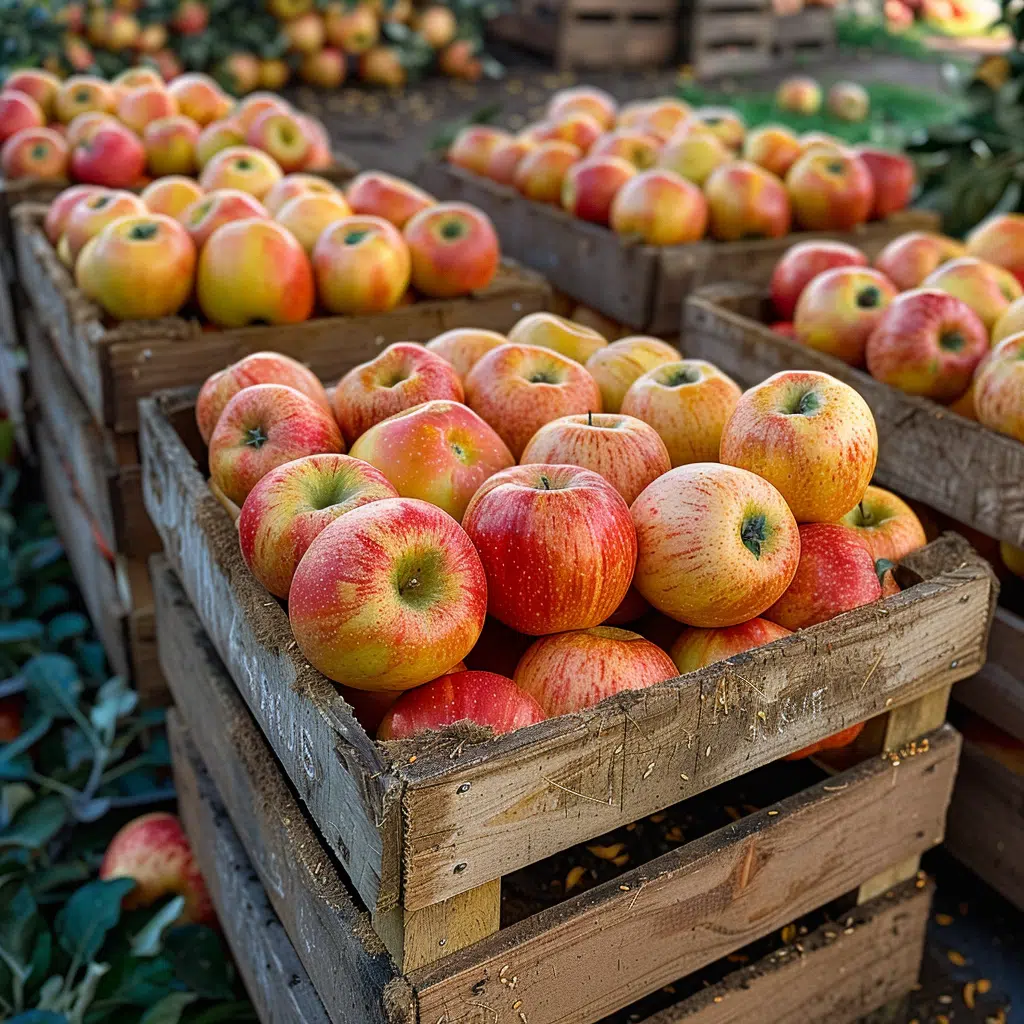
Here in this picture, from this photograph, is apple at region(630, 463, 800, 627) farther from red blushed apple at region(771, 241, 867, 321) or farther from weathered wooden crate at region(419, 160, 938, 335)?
weathered wooden crate at region(419, 160, 938, 335)

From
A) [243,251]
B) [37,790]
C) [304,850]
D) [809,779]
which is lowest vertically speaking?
[37,790]

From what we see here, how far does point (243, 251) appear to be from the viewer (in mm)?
2350

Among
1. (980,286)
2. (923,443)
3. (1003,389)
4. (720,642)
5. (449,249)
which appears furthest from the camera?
(449,249)

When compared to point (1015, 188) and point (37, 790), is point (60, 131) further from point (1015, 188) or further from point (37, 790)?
point (1015, 188)

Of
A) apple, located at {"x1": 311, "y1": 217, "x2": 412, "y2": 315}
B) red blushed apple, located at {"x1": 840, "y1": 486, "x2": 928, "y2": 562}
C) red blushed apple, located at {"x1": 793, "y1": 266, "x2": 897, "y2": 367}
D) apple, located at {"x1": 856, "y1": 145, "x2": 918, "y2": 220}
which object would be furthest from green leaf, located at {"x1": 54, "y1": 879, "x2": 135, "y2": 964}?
apple, located at {"x1": 856, "y1": 145, "x2": 918, "y2": 220}

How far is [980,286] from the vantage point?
2.27m

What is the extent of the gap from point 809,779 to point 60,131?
3166mm

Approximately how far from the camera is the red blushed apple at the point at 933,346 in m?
2.10

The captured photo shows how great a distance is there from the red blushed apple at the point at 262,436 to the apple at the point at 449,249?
3.24ft

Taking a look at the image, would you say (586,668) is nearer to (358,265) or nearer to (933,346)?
(933,346)

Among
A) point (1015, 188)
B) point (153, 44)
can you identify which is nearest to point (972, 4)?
point (153, 44)

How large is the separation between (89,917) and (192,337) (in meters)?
1.16

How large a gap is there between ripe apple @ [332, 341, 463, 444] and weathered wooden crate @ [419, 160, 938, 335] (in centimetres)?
142

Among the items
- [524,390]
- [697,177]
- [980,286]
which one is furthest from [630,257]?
[524,390]
